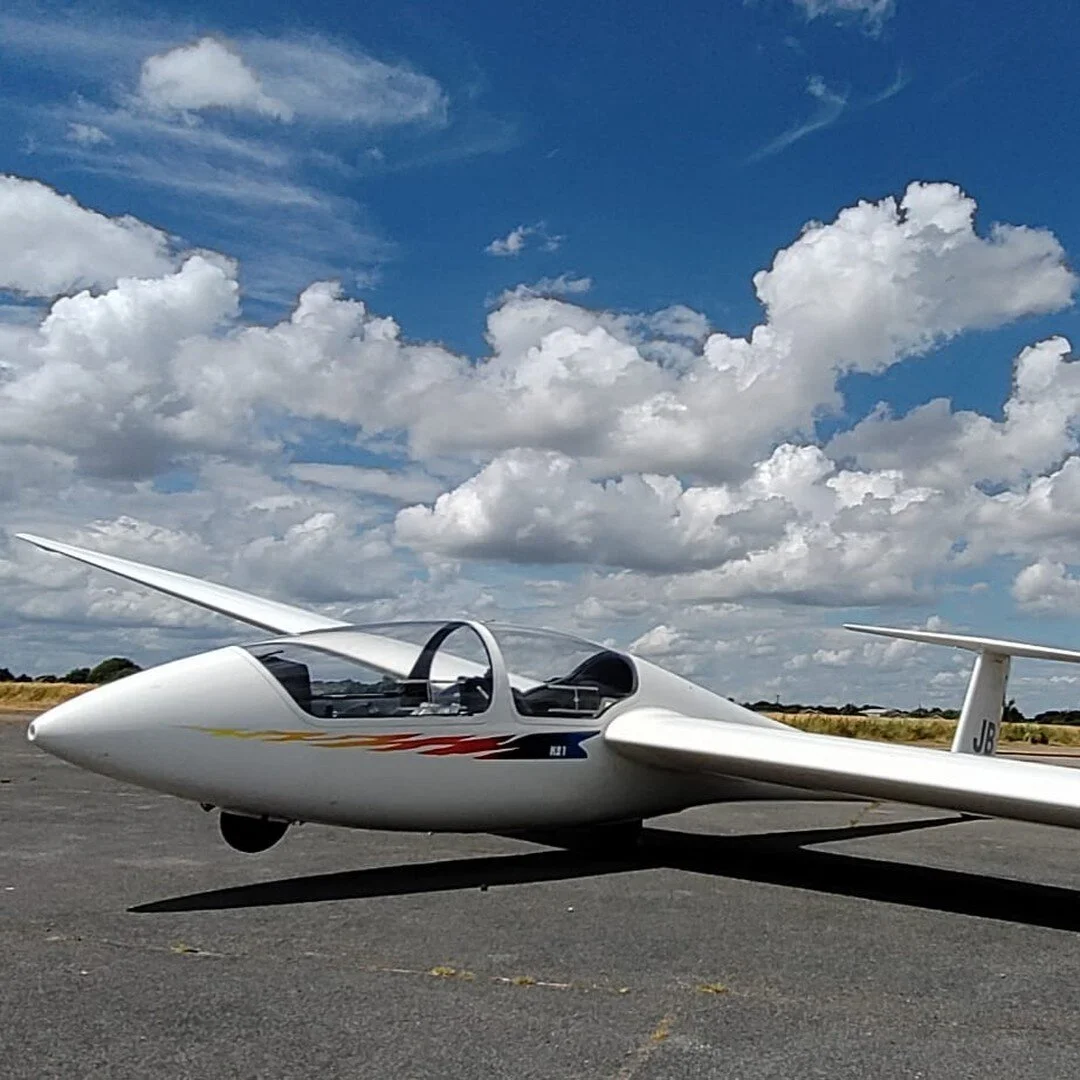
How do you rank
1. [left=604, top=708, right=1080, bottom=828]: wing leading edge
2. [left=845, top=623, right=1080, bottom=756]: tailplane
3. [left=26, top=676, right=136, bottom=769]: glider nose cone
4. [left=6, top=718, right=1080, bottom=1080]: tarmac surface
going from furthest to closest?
[left=845, top=623, right=1080, bottom=756]: tailplane < [left=604, top=708, right=1080, bottom=828]: wing leading edge < [left=26, top=676, right=136, bottom=769]: glider nose cone < [left=6, top=718, right=1080, bottom=1080]: tarmac surface

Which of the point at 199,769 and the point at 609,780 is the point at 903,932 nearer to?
the point at 609,780

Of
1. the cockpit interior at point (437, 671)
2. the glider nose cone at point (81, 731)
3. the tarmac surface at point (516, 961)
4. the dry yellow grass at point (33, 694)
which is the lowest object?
the tarmac surface at point (516, 961)

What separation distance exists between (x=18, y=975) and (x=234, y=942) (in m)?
1.15

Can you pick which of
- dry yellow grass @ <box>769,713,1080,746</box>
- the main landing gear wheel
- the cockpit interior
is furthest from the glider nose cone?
dry yellow grass @ <box>769,713,1080,746</box>

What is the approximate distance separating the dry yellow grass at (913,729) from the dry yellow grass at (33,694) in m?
30.2

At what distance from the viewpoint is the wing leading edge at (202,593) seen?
55.9ft

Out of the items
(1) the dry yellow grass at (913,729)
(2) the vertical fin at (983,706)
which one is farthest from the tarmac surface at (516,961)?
(1) the dry yellow grass at (913,729)

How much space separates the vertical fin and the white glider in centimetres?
411

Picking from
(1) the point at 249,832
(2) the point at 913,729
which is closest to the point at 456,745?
(1) the point at 249,832

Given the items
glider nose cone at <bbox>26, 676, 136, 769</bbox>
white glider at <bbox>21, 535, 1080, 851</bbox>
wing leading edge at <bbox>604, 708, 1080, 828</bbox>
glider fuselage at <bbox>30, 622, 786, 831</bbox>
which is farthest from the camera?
wing leading edge at <bbox>604, 708, 1080, 828</bbox>

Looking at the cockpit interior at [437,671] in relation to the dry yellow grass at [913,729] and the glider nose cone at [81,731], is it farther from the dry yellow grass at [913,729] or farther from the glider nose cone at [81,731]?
the dry yellow grass at [913,729]

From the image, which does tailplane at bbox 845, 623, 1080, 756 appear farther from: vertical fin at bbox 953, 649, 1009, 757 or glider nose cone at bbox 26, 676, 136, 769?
A: glider nose cone at bbox 26, 676, 136, 769

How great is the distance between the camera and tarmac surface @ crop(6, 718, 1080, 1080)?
4801mm

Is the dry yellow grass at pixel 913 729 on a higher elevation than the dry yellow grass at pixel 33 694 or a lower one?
lower
